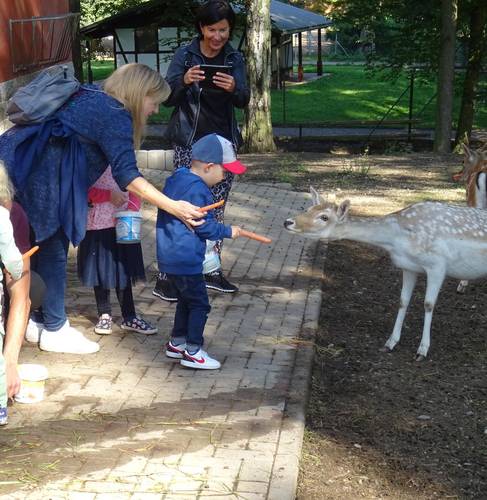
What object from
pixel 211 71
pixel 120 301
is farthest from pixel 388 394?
pixel 211 71

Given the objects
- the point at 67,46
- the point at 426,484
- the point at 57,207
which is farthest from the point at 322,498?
the point at 67,46

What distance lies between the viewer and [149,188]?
5.21 meters

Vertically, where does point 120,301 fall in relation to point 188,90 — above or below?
below

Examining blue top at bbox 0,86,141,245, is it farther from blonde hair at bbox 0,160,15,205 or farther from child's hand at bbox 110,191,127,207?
blonde hair at bbox 0,160,15,205

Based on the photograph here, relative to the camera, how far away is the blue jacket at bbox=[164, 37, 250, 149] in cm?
707

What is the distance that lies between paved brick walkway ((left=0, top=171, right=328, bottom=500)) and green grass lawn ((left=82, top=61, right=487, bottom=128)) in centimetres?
1698

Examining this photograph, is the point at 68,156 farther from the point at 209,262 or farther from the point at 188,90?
the point at 188,90

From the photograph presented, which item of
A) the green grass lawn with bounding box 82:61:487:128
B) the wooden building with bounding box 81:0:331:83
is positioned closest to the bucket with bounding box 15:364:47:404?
the green grass lawn with bounding box 82:61:487:128

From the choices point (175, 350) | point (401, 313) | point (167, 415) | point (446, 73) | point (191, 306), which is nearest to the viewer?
point (167, 415)

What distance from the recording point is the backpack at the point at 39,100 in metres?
5.30

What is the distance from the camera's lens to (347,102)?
34.8 meters

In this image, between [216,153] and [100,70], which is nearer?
[216,153]

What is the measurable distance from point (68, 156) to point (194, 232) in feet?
2.83

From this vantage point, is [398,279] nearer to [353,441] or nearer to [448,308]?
[448,308]
